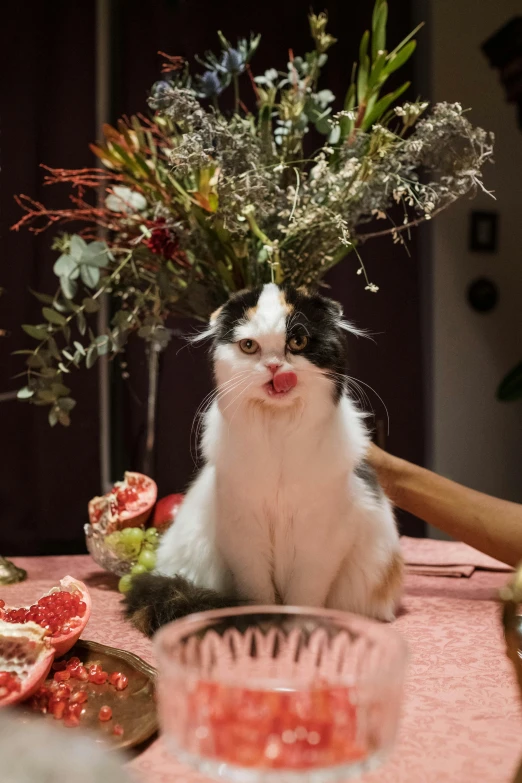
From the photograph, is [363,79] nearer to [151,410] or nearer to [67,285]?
[67,285]

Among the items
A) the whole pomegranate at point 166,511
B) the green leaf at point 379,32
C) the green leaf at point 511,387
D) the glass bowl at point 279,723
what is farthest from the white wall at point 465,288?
the glass bowl at point 279,723

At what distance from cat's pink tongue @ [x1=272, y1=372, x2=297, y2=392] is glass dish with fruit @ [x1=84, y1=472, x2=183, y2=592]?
553 mm

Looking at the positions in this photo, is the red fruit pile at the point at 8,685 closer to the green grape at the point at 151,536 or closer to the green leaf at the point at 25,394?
the green grape at the point at 151,536

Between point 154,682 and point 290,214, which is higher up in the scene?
point 290,214

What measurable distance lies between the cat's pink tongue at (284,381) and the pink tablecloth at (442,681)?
0.48m

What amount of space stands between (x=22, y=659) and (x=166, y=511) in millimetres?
857

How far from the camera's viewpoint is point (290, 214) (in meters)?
1.52

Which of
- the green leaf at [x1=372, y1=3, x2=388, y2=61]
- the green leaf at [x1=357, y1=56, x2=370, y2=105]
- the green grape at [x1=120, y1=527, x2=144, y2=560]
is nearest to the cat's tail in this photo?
the green grape at [x1=120, y1=527, x2=144, y2=560]

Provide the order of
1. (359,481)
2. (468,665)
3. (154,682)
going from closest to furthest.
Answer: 1. (154,682)
2. (468,665)
3. (359,481)

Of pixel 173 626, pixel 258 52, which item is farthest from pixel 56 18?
pixel 173 626

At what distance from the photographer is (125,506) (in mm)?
1751

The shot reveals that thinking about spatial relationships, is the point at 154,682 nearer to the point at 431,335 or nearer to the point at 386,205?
the point at 386,205

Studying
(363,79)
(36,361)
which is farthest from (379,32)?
(36,361)

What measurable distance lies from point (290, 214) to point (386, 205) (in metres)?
0.24
